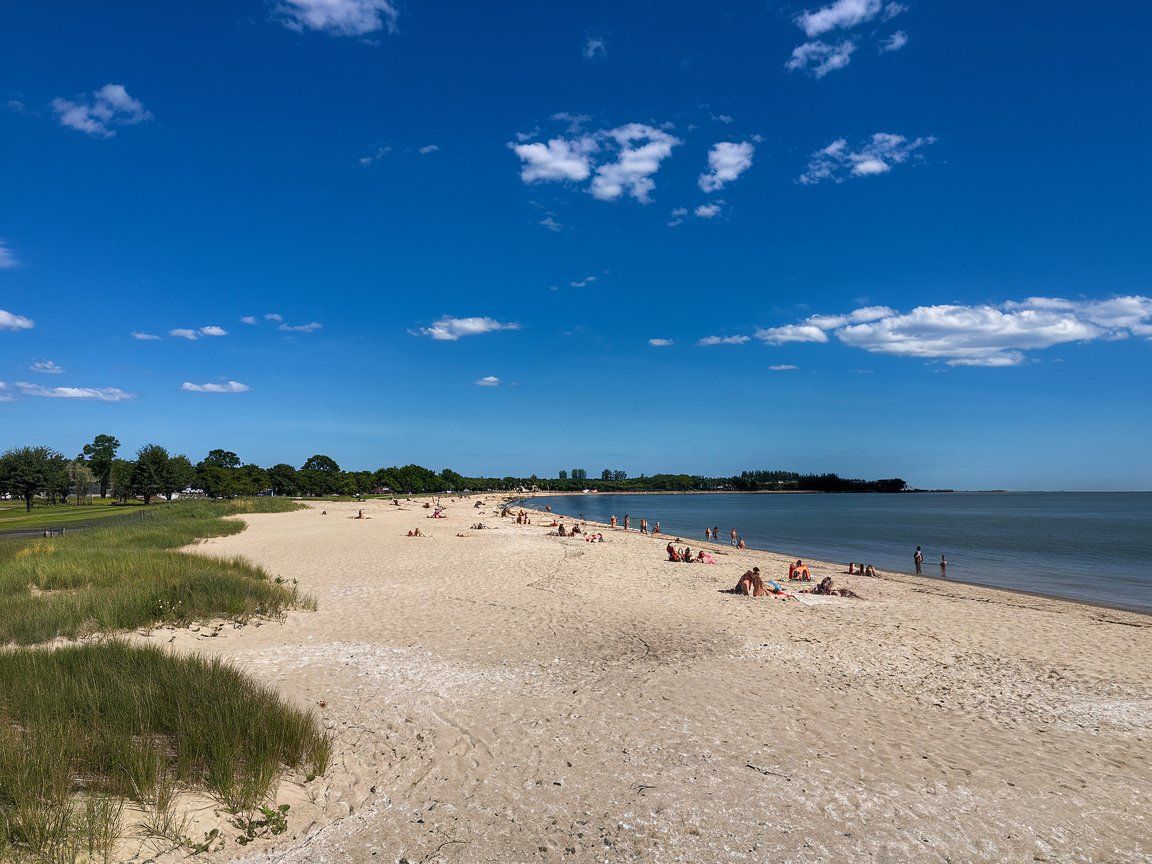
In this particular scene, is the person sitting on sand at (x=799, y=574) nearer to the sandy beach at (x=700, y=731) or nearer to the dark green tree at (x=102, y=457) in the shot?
the sandy beach at (x=700, y=731)

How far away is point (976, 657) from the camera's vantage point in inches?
432

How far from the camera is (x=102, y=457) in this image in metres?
97.4

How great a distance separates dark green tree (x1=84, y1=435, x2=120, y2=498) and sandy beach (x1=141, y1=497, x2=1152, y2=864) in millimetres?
99255

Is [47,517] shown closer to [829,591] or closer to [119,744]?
[119,744]

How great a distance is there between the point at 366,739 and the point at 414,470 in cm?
14358

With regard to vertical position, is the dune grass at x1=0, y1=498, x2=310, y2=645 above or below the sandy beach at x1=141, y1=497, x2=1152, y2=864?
above

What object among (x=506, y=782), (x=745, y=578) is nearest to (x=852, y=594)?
(x=745, y=578)

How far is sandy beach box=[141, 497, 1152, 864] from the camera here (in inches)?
195

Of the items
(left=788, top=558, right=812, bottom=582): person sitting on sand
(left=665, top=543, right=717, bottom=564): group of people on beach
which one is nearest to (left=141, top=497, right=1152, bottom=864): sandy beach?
(left=788, top=558, right=812, bottom=582): person sitting on sand

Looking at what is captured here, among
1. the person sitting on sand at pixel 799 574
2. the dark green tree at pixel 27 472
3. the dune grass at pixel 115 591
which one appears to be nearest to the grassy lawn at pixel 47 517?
the dark green tree at pixel 27 472

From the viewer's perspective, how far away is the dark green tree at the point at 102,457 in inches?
3570

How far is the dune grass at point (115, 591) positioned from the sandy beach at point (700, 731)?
2.86ft

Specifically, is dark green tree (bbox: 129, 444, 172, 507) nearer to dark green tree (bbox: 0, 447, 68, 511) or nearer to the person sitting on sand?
dark green tree (bbox: 0, 447, 68, 511)

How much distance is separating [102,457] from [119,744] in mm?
117503
